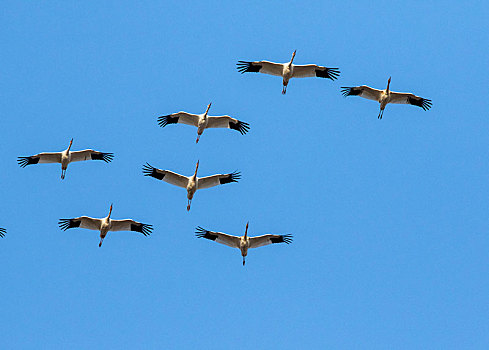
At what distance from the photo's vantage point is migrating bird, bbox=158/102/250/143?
1875 inches

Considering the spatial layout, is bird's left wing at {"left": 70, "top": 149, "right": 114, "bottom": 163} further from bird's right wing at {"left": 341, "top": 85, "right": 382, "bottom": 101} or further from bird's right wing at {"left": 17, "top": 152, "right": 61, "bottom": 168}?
bird's right wing at {"left": 341, "top": 85, "right": 382, "bottom": 101}

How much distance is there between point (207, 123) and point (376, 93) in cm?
869

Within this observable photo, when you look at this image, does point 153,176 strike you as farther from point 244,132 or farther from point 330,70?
point 330,70

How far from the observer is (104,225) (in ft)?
157

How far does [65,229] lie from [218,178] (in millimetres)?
8199

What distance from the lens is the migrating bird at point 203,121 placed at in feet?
156

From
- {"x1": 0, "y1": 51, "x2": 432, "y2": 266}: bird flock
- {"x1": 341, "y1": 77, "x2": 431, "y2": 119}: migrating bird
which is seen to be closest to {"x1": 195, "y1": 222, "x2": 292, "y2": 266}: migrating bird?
{"x1": 0, "y1": 51, "x2": 432, "y2": 266}: bird flock

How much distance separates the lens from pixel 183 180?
157ft

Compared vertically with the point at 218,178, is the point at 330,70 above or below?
above

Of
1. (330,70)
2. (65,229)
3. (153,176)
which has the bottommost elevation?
(65,229)

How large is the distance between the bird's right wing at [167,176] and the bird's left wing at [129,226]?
9.17 feet

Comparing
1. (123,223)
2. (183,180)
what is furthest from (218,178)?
(123,223)

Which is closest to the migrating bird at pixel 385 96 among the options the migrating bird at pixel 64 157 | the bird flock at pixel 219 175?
the bird flock at pixel 219 175

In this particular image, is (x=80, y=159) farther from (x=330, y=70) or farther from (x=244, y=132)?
(x=330, y=70)
